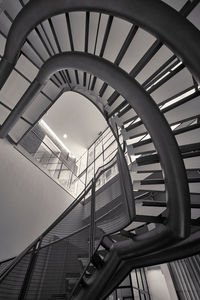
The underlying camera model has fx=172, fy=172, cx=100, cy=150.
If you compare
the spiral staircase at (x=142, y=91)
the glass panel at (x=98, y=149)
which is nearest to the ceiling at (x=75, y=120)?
the glass panel at (x=98, y=149)

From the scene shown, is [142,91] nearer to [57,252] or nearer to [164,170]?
[164,170]

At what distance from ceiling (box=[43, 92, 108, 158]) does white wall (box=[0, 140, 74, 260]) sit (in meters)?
3.60

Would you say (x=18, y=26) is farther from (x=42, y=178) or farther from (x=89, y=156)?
(x=89, y=156)

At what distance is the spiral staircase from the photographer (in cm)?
142

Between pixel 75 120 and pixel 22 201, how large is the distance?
4873 mm

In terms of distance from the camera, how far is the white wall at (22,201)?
149 inches

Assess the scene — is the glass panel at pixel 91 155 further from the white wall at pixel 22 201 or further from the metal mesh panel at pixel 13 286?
the metal mesh panel at pixel 13 286

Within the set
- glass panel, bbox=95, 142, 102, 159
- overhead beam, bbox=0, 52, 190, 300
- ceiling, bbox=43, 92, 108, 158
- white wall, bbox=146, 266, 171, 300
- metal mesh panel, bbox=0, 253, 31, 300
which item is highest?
ceiling, bbox=43, 92, 108, 158

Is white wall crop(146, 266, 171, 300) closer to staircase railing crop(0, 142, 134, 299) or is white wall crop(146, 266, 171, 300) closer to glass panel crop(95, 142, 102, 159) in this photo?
staircase railing crop(0, 142, 134, 299)

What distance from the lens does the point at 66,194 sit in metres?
5.74

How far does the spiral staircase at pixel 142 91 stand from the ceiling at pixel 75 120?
446 centimetres

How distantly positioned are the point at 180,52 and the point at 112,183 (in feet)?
13.8

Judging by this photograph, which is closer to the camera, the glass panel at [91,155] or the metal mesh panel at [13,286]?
the metal mesh panel at [13,286]

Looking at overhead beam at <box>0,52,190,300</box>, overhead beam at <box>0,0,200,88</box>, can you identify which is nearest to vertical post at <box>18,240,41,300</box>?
overhead beam at <box>0,52,190,300</box>
